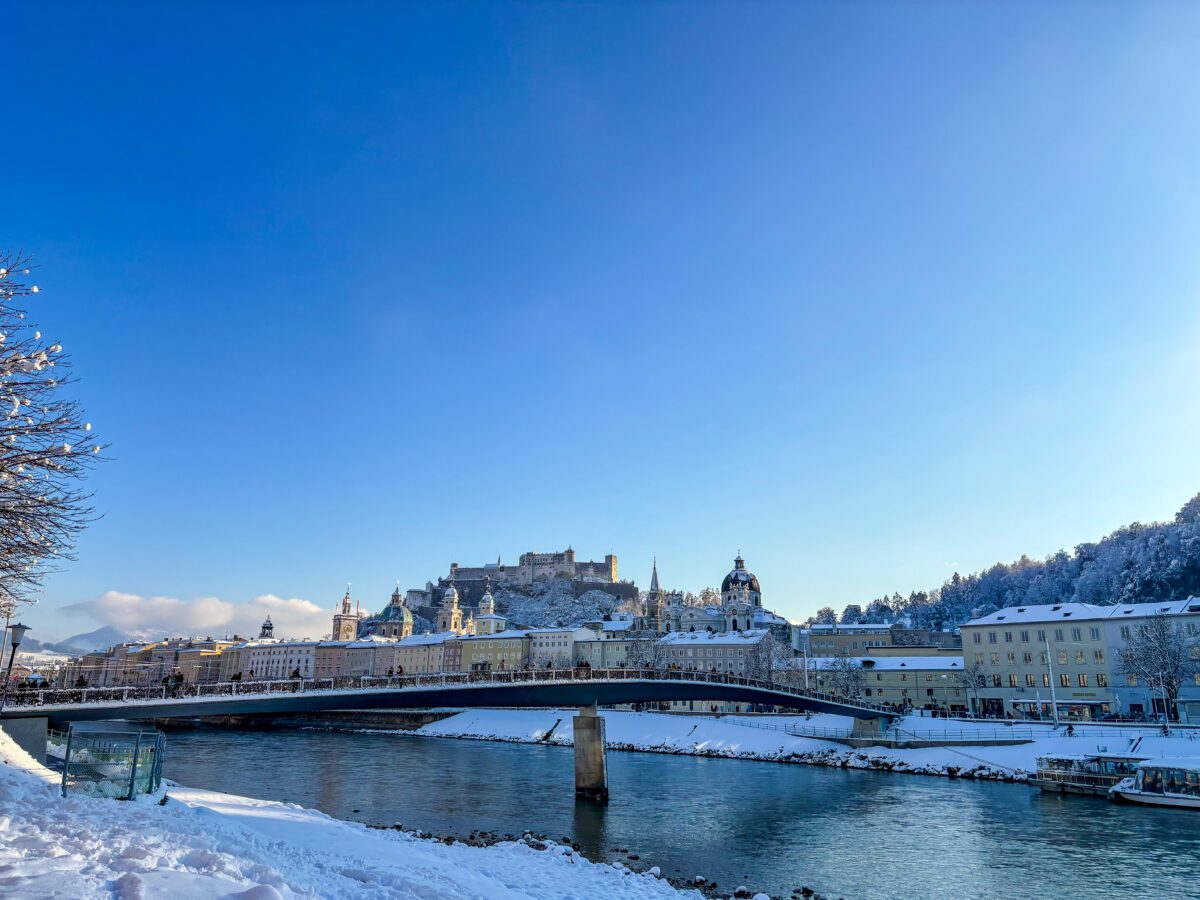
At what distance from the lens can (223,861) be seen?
36.9 ft

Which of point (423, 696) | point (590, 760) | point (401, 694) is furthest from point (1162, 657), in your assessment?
point (401, 694)

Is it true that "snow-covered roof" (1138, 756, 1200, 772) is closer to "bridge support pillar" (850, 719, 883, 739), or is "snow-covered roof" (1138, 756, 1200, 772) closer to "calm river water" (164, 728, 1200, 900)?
"calm river water" (164, 728, 1200, 900)

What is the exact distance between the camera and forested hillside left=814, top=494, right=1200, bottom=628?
10881 centimetres

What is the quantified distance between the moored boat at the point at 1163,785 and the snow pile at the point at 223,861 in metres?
29.0

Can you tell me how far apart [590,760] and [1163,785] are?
27.3m

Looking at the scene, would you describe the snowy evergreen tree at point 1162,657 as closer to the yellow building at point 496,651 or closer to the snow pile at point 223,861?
the snow pile at point 223,861

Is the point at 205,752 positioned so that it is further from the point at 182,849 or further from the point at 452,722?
the point at 182,849

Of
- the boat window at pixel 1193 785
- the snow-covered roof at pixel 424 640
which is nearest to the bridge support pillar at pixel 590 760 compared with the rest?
the boat window at pixel 1193 785

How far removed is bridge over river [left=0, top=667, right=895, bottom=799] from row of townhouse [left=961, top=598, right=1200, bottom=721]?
27.7 meters

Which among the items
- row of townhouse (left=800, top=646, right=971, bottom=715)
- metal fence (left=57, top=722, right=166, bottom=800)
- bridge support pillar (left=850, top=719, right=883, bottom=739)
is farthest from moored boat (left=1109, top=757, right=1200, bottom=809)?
row of townhouse (left=800, top=646, right=971, bottom=715)

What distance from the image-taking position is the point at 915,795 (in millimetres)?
42438

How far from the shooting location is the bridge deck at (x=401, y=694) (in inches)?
1137

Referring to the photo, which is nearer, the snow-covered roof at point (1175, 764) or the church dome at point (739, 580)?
the snow-covered roof at point (1175, 764)

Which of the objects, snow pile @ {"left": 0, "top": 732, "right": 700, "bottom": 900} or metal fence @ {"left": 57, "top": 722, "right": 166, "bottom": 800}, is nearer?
snow pile @ {"left": 0, "top": 732, "right": 700, "bottom": 900}
